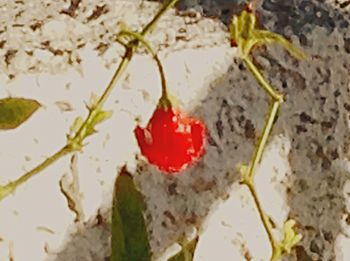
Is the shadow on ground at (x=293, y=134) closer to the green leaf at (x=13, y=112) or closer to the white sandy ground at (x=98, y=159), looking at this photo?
the white sandy ground at (x=98, y=159)

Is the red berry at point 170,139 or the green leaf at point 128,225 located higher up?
the red berry at point 170,139

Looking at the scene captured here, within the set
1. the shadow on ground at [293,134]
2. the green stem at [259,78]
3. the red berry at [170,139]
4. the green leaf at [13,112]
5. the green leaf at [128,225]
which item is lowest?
the shadow on ground at [293,134]

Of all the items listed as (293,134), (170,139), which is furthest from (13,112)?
(293,134)

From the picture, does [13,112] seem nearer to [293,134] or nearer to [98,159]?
[98,159]

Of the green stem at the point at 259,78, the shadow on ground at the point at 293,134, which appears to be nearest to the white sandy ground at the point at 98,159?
the shadow on ground at the point at 293,134

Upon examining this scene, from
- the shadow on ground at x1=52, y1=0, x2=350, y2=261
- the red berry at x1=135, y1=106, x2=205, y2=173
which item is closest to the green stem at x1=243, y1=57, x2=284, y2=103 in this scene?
the red berry at x1=135, y1=106, x2=205, y2=173
